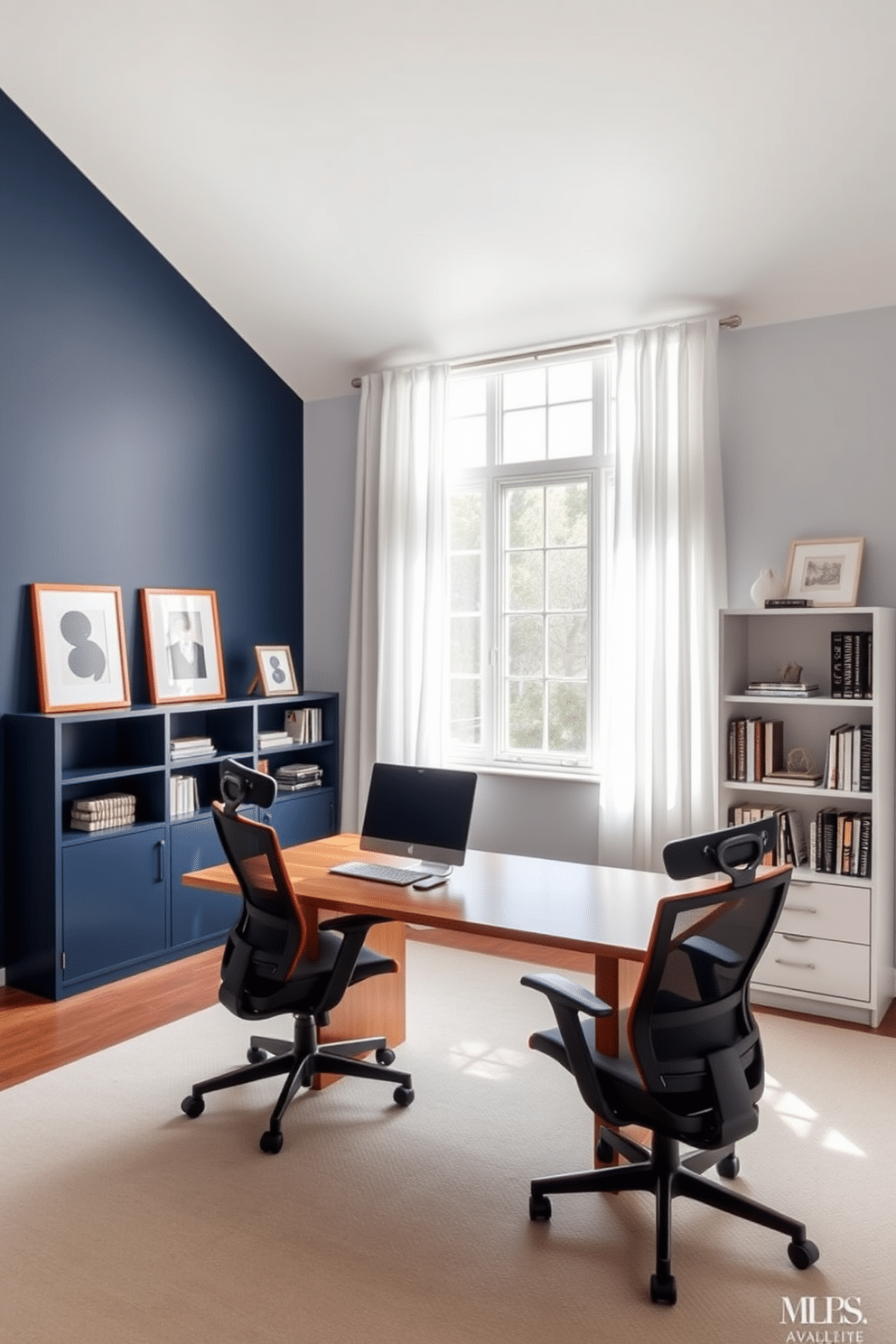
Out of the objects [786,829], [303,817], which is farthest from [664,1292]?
[303,817]

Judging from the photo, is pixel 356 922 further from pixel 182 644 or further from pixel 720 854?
pixel 182 644

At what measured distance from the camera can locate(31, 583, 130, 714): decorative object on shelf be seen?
4609 mm

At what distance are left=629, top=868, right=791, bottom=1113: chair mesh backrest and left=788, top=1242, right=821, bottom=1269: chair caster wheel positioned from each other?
0.41 metres

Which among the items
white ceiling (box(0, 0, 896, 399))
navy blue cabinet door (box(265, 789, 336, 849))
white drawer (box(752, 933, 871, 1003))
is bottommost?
white drawer (box(752, 933, 871, 1003))

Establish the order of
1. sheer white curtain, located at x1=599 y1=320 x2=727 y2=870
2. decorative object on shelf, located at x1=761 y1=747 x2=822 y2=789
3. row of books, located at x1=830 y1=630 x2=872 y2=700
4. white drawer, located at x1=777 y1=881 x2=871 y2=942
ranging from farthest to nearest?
sheer white curtain, located at x1=599 y1=320 x2=727 y2=870, decorative object on shelf, located at x1=761 y1=747 x2=822 y2=789, row of books, located at x1=830 y1=630 x2=872 y2=700, white drawer, located at x1=777 y1=881 x2=871 y2=942

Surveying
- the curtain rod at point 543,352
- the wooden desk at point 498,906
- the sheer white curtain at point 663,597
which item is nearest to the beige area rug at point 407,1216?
the wooden desk at point 498,906

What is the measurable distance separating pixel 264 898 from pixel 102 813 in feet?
5.87

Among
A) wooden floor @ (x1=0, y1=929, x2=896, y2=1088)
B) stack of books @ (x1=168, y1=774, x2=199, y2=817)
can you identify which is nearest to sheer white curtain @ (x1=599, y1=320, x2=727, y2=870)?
wooden floor @ (x1=0, y1=929, x2=896, y2=1088)

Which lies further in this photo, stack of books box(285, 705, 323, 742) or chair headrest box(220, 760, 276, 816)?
stack of books box(285, 705, 323, 742)

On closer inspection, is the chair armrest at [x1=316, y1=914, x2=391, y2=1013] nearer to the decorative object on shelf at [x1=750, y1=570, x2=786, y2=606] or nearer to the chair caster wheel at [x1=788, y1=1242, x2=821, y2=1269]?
the chair caster wheel at [x1=788, y1=1242, x2=821, y2=1269]

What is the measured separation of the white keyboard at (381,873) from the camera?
3414 mm

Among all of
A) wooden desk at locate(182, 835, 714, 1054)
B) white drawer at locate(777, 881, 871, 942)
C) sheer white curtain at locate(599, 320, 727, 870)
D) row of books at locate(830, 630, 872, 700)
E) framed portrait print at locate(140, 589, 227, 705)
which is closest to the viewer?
wooden desk at locate(182, 835, 714, 1054)

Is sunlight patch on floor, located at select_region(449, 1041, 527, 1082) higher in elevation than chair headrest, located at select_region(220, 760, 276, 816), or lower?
lower

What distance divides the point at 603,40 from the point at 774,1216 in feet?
12.3
